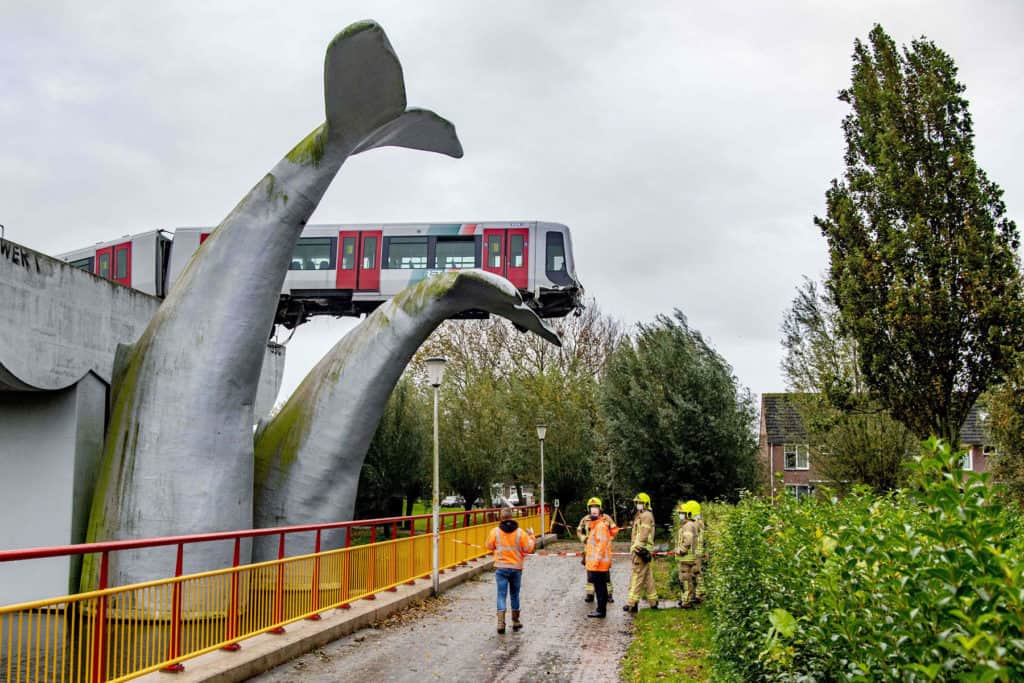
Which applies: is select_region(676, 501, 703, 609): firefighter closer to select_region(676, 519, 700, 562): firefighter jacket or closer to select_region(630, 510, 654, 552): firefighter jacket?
select_region(676, 519, 700, 562): firefighter jacket

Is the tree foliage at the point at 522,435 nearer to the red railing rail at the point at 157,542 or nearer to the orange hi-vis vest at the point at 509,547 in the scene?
the red railing rail at the point at 157,542

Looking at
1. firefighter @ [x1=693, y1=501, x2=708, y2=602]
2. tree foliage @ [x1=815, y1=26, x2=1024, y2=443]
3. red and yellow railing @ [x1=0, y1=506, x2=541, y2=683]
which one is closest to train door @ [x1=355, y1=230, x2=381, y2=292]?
tree foliage @ [x1=815, y1=26, x2=1024, y2=443]

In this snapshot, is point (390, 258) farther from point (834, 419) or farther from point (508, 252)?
point (834, 419)

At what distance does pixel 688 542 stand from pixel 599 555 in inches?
53.9

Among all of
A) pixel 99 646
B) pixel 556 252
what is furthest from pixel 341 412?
pixel 556 252

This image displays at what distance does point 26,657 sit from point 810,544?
5.07 meters

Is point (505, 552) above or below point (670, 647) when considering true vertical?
above

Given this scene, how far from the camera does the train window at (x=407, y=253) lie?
2988 centimetres

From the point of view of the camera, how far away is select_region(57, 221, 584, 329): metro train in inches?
1169

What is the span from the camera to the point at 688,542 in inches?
537

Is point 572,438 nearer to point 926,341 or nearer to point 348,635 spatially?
point 926,341

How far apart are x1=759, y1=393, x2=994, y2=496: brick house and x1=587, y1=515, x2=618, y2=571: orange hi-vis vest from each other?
27.3 meters

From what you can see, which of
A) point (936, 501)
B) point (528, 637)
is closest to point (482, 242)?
point (528, 637)

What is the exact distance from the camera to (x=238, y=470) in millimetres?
13383
